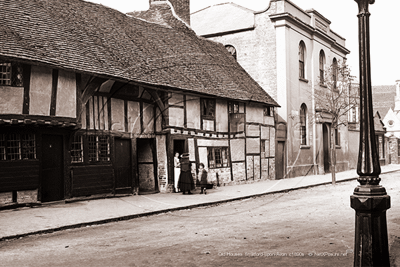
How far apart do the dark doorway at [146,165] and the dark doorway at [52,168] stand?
4126 mm

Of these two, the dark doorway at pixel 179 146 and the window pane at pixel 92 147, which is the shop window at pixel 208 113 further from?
the window pane at pixel 92 147

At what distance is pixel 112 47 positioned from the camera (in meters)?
15.9

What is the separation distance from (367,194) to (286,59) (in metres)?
21.5

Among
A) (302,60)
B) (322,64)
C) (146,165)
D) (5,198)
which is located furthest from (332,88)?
(5,198)

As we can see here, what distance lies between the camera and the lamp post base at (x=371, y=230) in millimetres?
4637

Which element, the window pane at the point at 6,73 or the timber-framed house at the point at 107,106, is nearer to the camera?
the window pane at the point at 6,73

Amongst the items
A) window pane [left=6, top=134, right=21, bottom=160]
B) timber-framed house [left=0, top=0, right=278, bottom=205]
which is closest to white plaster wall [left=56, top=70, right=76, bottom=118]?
timber-framed house [left=0, top=0, right=278, bottom=205]

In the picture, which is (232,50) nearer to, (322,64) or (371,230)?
(322,64)

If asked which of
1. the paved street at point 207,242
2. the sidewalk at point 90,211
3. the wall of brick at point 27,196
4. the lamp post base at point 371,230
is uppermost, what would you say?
the lamp post base at point 371,230

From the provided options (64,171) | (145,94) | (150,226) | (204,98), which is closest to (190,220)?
(150,226)

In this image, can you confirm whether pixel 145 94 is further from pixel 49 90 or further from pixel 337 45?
pixel 337 45

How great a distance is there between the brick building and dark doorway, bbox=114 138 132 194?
10879 mm

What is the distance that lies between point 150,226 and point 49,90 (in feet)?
18.7

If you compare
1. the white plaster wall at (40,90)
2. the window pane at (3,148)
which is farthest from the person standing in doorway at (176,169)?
the window pane at (3,148)
